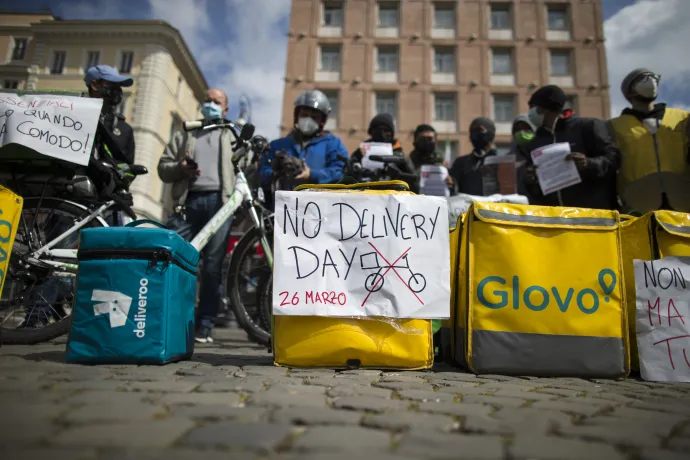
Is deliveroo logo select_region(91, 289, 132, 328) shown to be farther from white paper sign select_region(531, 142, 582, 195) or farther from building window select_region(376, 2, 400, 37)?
building window select_region(376, 2, 400, 37)

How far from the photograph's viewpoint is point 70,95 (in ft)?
10.3

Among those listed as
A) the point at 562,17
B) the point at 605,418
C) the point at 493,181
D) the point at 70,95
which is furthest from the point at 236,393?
the point at 562,17

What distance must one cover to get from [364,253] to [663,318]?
156 centimetres

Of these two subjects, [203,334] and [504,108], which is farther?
[504,108]

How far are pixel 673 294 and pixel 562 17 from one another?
24546 mm

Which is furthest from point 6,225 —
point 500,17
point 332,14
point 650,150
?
point 500,17

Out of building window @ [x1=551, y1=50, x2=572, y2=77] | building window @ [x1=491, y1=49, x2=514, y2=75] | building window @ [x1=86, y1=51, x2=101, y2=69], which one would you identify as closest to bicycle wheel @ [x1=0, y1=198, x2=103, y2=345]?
building window @ [x1=491, y1=49, x2=514, y2=75]

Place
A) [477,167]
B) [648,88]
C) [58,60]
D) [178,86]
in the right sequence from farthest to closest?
[178,86] < [58,60] < [477,167] < [648,88]

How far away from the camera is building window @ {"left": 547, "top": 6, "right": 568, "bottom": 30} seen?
72.9ft

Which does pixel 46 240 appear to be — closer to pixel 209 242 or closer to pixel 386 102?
pixel 209 242

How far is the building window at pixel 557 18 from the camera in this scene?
22219 millimetres

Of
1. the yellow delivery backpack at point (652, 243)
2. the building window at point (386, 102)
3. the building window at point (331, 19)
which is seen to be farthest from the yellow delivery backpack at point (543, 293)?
the building window at point (331, 19)

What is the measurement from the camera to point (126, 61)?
78.4 ft

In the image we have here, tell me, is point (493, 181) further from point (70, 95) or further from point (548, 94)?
point (70, 95)
